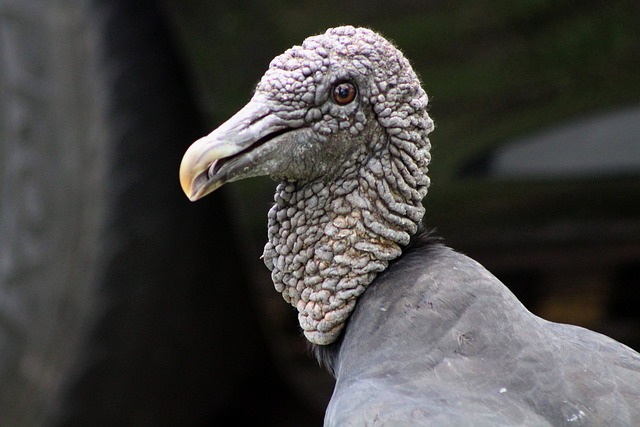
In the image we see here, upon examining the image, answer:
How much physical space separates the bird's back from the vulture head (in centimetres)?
9

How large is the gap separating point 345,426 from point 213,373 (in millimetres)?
2378

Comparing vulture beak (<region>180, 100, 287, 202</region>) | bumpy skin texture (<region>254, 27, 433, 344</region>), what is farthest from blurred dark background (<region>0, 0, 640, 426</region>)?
vulture beak (<region>180, 100, 287, 202</region>)

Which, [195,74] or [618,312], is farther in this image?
[618,312]

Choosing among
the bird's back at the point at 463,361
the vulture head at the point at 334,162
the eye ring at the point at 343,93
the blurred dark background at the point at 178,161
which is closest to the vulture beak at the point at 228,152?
the vulture head at the point at 334,162

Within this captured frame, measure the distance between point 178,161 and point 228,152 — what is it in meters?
1.72

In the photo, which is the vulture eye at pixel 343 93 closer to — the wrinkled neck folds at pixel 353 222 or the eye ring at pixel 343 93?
the eye ring at pixel 343 93

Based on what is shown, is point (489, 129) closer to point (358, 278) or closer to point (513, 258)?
point (513, 258)

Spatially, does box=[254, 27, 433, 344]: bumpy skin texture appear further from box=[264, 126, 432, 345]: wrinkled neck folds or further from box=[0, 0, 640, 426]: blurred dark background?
box=[0, 0, 640, 426]: blurred dark background

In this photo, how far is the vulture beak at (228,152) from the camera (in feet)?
8.45

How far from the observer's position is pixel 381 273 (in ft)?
9.12

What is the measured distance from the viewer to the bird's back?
2.43m

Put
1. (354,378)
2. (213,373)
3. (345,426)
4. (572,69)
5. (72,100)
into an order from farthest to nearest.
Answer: (213,373) → (72,100) → (572,69) → (354,378) → (345,426)

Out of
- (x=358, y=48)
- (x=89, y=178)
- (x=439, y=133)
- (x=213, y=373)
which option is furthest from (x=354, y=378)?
(x=213, y=373)

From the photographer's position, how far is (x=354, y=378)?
2594 mm
